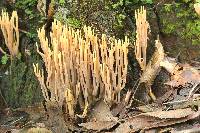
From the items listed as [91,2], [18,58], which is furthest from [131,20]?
[18,58]

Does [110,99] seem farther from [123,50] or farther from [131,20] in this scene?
[131,20]

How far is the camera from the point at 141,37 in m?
3.87

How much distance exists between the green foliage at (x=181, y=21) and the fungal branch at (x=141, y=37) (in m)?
0.55

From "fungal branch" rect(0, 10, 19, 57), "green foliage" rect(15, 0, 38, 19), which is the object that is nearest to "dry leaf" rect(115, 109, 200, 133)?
"fungal branch" rect(0, 10, 19, 57)

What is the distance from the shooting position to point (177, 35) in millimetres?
4387

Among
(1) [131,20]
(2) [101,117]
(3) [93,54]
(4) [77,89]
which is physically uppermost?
(1) [131,20]

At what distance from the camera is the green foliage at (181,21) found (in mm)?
4340

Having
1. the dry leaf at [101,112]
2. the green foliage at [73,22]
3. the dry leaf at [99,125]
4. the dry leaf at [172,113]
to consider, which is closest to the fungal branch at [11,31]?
the green foliage at [73,22]

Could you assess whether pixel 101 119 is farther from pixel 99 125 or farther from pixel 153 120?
pixel 153 120

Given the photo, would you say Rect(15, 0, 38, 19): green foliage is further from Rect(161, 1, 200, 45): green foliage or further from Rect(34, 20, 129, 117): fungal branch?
Rect(161, 1, 200, 45): green foliage

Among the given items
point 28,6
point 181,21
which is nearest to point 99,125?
point 181,21

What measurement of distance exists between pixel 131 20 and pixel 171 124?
4.35 ft

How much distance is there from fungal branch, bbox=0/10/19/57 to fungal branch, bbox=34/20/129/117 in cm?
72

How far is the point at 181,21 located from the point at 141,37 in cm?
73
